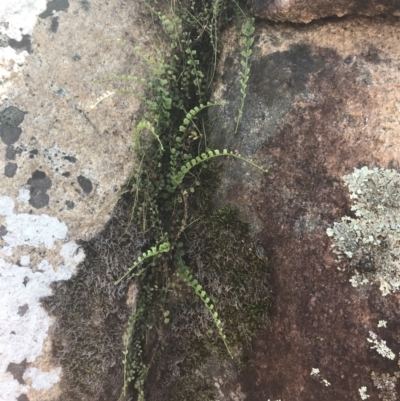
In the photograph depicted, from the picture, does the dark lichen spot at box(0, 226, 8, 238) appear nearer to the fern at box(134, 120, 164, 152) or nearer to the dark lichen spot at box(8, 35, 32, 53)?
the fern at box(134, 120, 164, 152)

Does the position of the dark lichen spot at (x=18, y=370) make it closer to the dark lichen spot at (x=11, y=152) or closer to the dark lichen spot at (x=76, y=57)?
the dark lichen spot at (x=11, y=152)

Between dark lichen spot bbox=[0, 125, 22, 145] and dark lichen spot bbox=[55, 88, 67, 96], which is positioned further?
dark lichen spot bbox=[55, 88, 67, 96]

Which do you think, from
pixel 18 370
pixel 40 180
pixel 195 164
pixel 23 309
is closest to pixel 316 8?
pixel 195 164

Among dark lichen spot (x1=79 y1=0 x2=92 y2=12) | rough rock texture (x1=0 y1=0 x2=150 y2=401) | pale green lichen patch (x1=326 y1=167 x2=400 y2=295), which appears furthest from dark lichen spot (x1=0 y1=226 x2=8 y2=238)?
pale green lichen patch (x1=326 y1=167 x2=400 y2=295)

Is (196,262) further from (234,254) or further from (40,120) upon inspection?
(40,120)

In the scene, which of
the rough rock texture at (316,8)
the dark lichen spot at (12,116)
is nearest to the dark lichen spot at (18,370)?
the dark lichen spot at (12,116)

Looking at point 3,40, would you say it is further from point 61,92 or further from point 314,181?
point 314,181
